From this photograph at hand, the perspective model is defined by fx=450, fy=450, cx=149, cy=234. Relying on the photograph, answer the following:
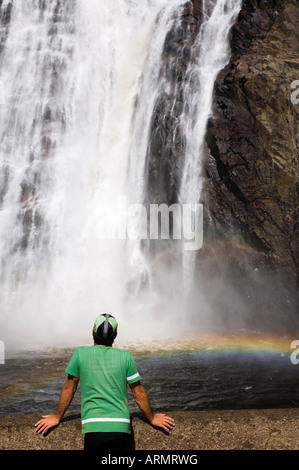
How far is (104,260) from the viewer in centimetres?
1936

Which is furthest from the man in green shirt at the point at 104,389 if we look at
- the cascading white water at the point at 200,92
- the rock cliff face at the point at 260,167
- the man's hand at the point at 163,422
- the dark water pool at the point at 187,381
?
the cascading white water at the point at 200,92

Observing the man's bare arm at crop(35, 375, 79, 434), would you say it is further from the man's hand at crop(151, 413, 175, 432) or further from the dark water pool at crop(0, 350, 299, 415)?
the dark water pool at crop(0, 350, 299, 415)

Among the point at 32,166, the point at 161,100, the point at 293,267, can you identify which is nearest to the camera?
the point at 293,267

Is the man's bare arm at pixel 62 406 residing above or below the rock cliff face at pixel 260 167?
below

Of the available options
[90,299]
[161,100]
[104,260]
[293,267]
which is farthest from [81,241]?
[293,267]

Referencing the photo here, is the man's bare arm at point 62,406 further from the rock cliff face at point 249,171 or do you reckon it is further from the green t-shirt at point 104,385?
the rock cliff face at point 249,171

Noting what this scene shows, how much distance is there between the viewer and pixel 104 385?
11.3 ft

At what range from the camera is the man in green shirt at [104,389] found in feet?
10.9

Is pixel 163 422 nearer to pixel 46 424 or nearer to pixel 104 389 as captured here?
pixel 104 389

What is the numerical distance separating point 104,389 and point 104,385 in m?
0.03

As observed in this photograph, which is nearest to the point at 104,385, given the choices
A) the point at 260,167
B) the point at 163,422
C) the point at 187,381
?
the point at 163,422
